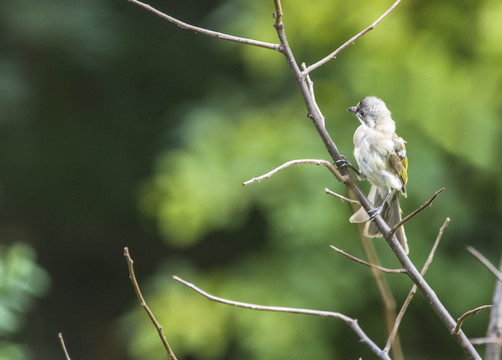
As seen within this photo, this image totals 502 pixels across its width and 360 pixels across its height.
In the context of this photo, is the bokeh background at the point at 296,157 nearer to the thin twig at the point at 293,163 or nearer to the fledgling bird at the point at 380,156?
the fledgling bird at the point at 380,156

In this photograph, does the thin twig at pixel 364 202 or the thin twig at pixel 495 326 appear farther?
the thin twig at pixel 495 326

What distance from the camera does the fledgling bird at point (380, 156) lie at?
2340 mm

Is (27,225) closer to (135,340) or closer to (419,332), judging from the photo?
(135,340)

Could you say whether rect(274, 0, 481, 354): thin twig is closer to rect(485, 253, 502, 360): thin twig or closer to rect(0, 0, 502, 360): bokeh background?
rect(485, 253, 502, 360): thin twig

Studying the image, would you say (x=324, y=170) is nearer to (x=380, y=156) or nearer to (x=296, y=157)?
(x=296, y=157)

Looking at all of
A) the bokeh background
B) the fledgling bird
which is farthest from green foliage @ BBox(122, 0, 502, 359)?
the fledgling bird

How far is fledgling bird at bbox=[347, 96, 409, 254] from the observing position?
7.68 ft

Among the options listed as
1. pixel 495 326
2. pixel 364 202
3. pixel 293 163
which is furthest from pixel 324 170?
pixel 293 163

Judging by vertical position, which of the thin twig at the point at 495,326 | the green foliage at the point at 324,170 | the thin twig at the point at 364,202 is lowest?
the thin twig at the point at 495,326

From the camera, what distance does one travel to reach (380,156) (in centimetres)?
238

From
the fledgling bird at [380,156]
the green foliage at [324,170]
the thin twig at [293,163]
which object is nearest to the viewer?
the thin twig at [293,163]

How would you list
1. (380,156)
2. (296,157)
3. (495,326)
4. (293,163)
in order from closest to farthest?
(293,163) → (495,326) → (380,156) → (296,157)

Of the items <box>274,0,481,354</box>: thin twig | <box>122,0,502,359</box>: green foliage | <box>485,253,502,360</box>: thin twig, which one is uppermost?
<box>122,0,502,359</box>: green foliage

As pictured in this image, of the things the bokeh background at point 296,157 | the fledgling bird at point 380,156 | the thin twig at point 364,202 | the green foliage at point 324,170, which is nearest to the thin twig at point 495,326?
the thin twig at point 364,202
